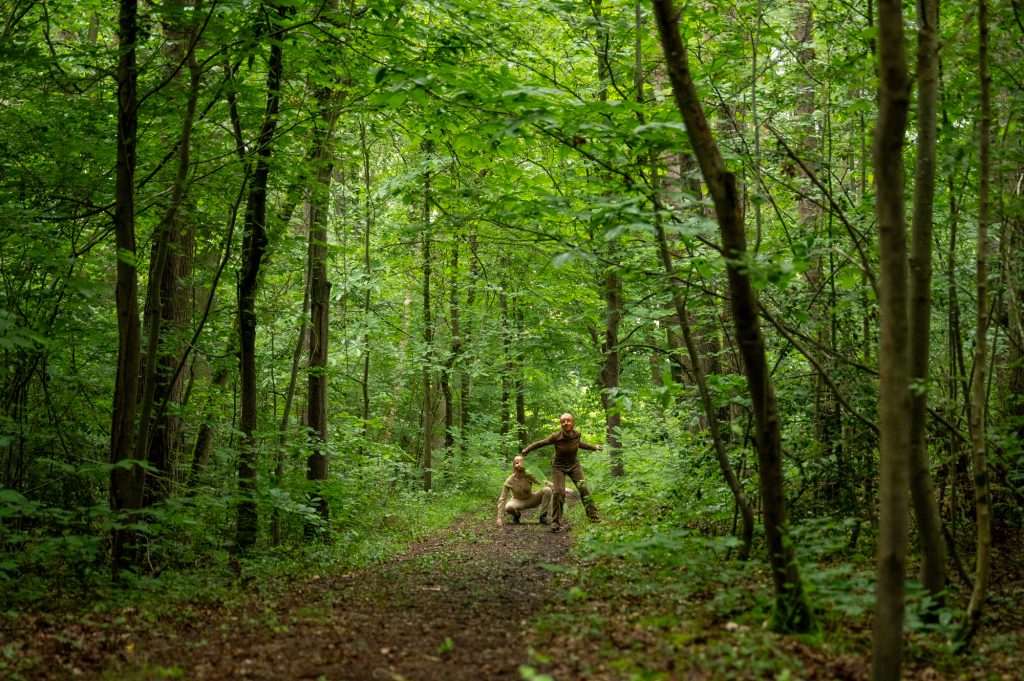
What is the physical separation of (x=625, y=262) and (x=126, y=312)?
504 centimetres

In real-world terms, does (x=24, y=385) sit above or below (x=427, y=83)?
below

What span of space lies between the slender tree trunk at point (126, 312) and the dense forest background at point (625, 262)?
0.03 metres

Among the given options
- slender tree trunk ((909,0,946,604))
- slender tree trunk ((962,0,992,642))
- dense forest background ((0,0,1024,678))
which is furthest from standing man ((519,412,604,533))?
slender tree trunk ((962,0,992,642))

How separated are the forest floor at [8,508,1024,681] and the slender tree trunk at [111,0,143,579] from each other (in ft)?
4.02

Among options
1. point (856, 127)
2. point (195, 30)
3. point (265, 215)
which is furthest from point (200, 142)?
point (856, 127)

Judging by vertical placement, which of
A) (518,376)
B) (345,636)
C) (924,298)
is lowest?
(345,636)

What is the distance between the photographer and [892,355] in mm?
3713

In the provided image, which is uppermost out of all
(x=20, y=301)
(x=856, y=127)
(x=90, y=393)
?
(x=856, y=127)

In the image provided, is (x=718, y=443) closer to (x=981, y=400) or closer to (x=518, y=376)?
(x=981, y=400)

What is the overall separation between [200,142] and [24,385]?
10.7 ft

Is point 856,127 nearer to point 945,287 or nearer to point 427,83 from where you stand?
point 945,287

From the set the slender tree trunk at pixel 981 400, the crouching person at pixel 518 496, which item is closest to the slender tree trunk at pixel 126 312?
the slender tree trunk at pixel 981 400

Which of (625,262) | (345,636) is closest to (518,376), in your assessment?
(625,262)

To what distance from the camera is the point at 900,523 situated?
3.63m
